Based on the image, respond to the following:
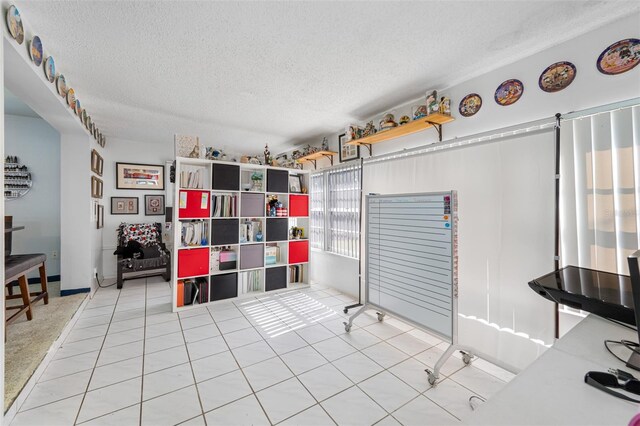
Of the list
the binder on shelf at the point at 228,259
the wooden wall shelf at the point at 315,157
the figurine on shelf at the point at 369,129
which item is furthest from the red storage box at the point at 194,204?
the figurine on shelf at the point at 369,129

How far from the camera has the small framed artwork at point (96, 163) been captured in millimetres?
3787

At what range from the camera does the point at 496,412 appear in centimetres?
75

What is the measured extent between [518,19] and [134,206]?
5.91 metres

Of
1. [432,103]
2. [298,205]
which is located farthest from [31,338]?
[432,103]

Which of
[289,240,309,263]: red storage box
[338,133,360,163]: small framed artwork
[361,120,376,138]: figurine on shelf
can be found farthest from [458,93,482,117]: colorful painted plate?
[289,240,309,263]: red storage box

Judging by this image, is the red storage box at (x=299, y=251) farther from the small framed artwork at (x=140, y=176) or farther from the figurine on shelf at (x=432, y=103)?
the small framed artwork at (x=140, y=176)

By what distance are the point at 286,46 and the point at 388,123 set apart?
1467 mm

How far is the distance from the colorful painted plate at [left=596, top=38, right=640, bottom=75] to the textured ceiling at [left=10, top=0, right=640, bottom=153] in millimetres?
186

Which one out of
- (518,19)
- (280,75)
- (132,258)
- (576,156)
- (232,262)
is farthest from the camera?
(132,258)

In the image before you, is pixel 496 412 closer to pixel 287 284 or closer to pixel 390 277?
pixel 390 277

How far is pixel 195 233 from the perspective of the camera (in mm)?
3434

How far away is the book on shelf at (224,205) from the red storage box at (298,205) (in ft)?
2.95

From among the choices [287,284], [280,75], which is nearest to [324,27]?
[280,75]

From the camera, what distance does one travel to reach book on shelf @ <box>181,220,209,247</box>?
3377mm
